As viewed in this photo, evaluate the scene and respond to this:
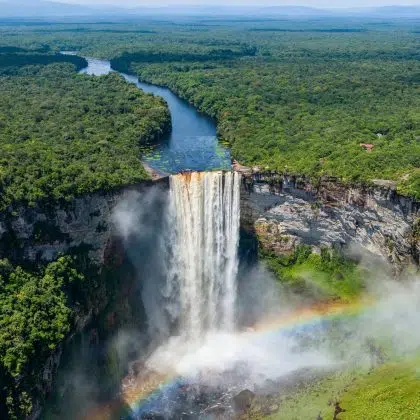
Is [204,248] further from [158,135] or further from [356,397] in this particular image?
[158,135]

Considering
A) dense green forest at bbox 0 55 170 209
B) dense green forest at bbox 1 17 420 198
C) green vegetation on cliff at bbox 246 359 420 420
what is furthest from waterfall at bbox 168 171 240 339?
green vegetation on cliff at bbox 246 359 420 420

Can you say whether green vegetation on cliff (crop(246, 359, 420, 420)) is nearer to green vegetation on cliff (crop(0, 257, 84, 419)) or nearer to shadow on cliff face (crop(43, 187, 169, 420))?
shadow on cliff face (crop(43, 187, 169, 420))

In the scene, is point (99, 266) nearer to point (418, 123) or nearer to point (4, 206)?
point (4, 206)

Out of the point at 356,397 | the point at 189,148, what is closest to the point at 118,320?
the point at 356,397

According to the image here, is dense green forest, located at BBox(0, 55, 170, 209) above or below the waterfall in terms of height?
above

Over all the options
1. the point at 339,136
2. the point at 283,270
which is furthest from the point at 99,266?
the point at 339,136

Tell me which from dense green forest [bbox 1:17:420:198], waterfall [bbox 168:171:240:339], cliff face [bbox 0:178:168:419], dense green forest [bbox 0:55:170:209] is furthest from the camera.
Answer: dense green forest [bbox 1:17:420:198]
